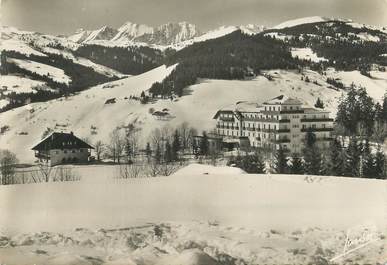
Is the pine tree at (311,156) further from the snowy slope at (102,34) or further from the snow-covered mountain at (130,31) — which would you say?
the snowy slope at (102,34)

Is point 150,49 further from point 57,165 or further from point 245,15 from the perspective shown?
point 57,165

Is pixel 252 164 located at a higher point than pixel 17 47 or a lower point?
lower

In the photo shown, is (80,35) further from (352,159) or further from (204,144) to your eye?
(352,159)

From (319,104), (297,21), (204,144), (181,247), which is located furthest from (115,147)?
(297,21)

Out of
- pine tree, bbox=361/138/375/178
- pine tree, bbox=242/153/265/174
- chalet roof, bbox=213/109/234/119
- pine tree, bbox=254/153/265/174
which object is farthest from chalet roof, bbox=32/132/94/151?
pine tree, bbox=361/138/375/178

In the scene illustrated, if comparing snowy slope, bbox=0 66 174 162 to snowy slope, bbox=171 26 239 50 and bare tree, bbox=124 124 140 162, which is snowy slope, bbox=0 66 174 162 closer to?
bare tree, bbox=124 124 140 162

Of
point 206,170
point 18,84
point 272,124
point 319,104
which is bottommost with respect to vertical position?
point 206,170
